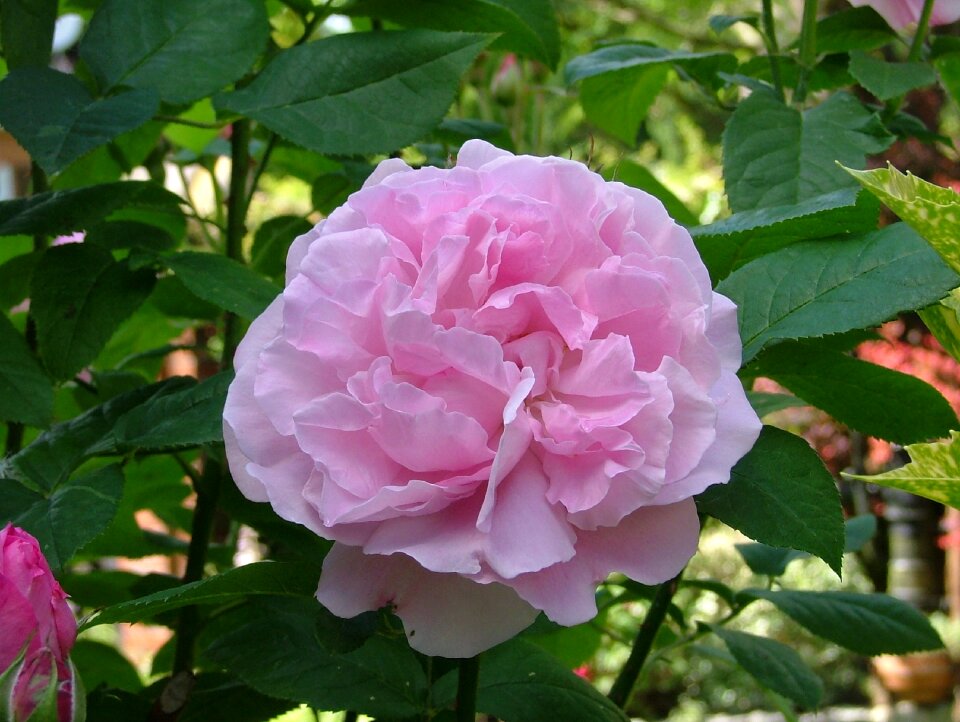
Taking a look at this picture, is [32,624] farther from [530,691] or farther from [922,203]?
[922,203]

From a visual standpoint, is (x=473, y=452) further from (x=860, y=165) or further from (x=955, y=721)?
(x=955, y=721)

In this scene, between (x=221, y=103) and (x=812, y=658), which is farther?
(x=812, y=658)

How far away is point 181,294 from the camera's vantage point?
754 millimetres

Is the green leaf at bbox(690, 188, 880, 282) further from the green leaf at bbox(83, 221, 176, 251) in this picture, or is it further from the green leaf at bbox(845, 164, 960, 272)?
the green leaf at bbox(83, 221, 176, 251)

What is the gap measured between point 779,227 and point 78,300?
0.37 meters

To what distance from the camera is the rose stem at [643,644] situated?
532 millimetres

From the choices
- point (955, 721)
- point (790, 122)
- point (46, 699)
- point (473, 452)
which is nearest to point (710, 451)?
point (473, 452)

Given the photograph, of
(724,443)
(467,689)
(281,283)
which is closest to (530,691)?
(467,689)

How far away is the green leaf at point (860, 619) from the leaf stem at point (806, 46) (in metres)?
0.31

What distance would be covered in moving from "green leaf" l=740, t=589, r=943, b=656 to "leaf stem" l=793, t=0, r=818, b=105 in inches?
12.3

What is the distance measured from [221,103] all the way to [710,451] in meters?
0.34

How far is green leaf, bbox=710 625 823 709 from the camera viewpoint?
2.08 feet

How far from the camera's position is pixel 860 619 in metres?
0.67

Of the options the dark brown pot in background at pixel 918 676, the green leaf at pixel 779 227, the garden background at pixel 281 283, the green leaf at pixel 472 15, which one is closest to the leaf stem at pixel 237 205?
the garden background at pixel 281 283
